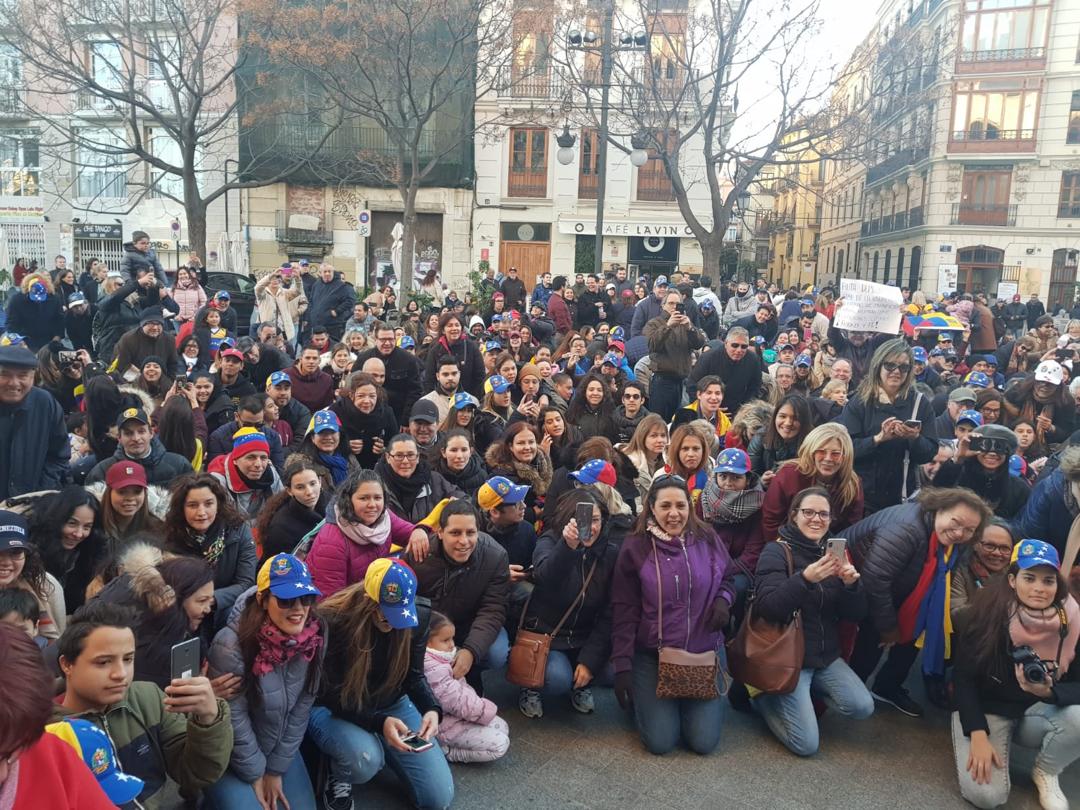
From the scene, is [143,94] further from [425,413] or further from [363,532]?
[363,532]

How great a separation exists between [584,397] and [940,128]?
3478cm

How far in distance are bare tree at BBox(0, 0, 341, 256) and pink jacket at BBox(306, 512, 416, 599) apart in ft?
65.5

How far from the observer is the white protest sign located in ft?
27.6

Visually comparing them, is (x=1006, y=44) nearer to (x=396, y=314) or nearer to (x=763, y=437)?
(x=396, y=314)

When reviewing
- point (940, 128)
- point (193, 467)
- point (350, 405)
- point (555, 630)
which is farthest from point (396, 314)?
point (940, 128)

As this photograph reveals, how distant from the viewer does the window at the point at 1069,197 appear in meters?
34.7

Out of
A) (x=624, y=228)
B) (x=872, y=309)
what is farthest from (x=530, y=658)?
(x=624, y=228)

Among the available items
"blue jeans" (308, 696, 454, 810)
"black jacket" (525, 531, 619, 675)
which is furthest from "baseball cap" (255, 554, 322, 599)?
"black jacket" (525, 531, 619, 675)

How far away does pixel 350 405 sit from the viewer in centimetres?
712

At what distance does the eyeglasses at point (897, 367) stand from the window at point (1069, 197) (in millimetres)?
34694

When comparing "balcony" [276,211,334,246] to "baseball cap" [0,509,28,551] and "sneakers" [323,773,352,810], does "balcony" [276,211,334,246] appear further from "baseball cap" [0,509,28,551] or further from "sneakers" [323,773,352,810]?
"sneakers" [323,773,352,810]

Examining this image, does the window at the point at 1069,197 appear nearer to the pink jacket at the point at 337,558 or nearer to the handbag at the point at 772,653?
the handbag at the point at 772,653

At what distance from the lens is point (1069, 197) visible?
34.8m

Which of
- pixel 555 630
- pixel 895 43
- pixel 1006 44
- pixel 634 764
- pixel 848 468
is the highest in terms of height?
pixel 1006 44
